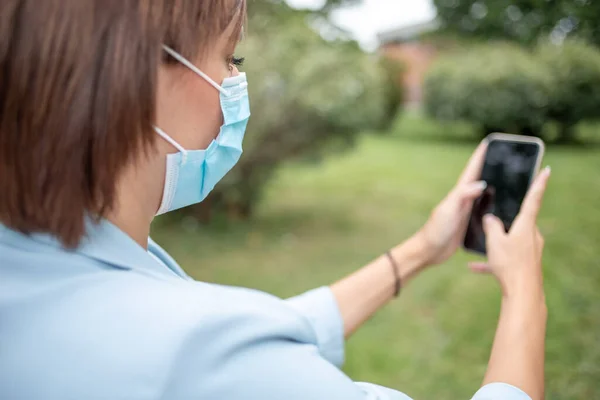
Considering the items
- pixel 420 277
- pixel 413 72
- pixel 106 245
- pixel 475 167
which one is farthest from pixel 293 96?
pixel 413 72

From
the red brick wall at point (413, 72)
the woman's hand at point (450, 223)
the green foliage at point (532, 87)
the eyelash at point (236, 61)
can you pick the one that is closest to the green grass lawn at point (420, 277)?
the green foliage at point (532, 87)

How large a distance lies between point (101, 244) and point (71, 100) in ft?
0.47

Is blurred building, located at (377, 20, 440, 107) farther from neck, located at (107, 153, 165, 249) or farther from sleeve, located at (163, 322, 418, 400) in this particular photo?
sleeve, located at (163, 322, 418, 400)

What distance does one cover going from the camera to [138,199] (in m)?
0.67

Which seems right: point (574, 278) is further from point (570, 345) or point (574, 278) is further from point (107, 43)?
point (107, 43)

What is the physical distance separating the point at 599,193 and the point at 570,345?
1900 mm

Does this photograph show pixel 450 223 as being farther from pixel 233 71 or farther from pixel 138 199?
pixel 138 199

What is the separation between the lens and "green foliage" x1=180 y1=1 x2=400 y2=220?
350cm

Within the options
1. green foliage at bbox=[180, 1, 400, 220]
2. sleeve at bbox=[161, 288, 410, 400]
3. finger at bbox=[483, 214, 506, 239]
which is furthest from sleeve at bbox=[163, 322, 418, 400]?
green foliage at bbox=[180, 1, 400, 220]

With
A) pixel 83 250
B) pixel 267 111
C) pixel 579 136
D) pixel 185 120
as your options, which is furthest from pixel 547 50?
pixel 83 250

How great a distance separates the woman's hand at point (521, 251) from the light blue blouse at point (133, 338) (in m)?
0.40

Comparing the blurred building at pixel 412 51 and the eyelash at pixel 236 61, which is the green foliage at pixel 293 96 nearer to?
the blurred building at pixel 412 51

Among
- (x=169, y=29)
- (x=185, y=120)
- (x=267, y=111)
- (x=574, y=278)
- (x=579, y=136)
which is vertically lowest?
(x=574, y=278)

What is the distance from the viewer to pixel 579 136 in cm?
341
